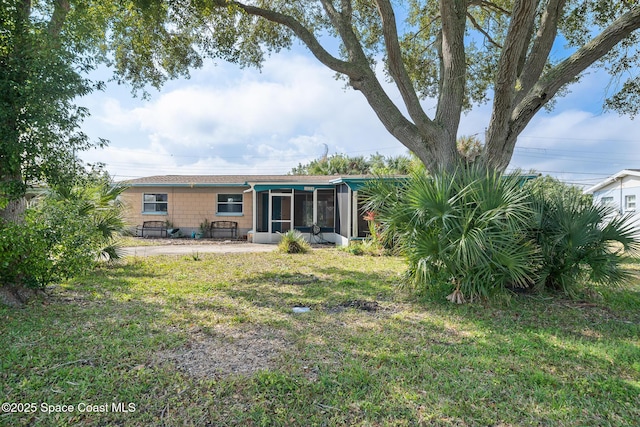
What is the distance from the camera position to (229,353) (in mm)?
3830

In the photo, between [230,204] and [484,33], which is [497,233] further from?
[230,204]

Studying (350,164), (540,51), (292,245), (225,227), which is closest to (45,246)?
(292,245)

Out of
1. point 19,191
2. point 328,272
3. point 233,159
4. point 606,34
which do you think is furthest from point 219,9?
point 233,159

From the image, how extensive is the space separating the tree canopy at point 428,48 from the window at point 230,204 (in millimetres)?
8345

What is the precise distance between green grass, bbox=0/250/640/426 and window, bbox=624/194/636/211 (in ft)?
57.2

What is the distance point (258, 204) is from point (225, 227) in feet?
9.10

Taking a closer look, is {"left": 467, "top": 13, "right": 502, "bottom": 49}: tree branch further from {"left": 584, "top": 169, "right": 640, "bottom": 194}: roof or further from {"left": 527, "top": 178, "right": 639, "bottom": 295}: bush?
{"left": 584, "top": 169, "right": 640, "bottom": 194}: roof

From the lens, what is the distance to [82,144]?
5.52m

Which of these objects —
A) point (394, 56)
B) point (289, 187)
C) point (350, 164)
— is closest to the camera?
point (394, 56)

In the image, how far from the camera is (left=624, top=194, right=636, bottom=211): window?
19.5 m

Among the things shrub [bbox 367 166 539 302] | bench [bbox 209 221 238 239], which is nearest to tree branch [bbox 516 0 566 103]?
shrub [bbox 367 166 539 302]

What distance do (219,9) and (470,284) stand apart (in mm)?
9212

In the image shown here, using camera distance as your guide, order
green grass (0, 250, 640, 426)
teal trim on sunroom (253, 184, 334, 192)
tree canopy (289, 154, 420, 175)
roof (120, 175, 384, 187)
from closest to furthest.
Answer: green grass (0, 250, 640, 426), teal trim on sunroom (253, 184, 334, 192), roof (120, 175, 384, 187), tree canopy (289, 154, 420, 175)

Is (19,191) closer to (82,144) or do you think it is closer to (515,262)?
(82,144)
